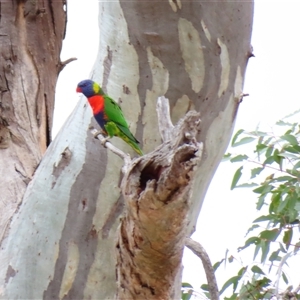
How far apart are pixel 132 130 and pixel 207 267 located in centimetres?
32

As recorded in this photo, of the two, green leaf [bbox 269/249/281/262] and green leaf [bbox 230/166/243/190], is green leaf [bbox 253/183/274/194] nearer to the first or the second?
green leaf [bbox 230/166/243/190]

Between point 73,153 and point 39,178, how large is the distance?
0.10 metres

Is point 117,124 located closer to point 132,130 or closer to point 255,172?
point 132,130

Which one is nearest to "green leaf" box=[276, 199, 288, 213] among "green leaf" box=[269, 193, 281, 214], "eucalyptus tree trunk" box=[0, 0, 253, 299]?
"green leaf" box=[269, 193, 281, 214]

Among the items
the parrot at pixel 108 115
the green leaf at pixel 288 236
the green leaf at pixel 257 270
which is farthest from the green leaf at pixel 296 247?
the parrot at pixel 108 115

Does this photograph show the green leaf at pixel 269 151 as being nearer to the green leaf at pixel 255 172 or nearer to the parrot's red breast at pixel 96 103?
the green leaf at pixel 255 172

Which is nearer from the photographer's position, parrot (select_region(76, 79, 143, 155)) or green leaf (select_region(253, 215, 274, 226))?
parrot (select_region(76, 79, 143, 155))

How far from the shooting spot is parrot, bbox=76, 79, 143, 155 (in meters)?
1.11

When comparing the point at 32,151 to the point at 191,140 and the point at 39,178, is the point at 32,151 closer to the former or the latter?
the point at 39,178

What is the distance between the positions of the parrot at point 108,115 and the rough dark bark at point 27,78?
1.23ft

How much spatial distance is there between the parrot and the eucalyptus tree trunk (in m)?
0.02

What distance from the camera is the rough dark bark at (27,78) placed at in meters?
1.50

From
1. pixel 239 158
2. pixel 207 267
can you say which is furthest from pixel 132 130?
pixel 239 158

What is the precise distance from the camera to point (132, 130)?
1137 millimetres
